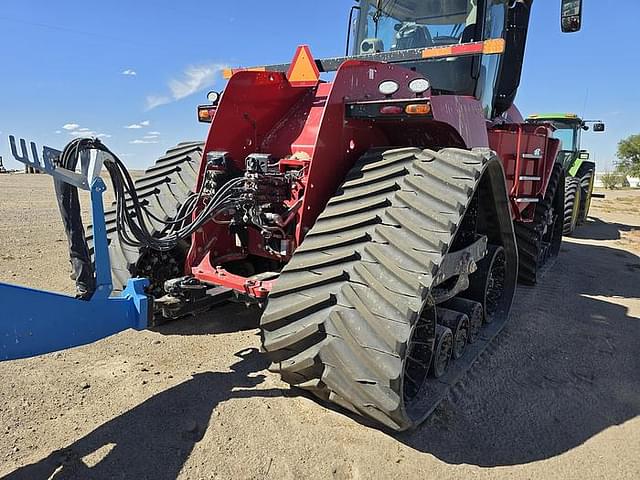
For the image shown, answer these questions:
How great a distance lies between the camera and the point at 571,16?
4.43 m

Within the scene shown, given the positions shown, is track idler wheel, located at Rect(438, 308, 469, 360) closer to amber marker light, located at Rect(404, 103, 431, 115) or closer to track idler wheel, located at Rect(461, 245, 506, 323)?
track idler wheel, located at Rect(461, 245, 506, 323)

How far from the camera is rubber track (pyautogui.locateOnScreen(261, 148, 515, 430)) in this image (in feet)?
7.90

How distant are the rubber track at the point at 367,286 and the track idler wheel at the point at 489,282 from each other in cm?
146

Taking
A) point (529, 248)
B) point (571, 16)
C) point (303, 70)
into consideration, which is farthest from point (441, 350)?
point (529, 248)

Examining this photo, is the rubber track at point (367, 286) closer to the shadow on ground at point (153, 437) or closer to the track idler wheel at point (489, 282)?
the shadow on ground at point (153, 437)

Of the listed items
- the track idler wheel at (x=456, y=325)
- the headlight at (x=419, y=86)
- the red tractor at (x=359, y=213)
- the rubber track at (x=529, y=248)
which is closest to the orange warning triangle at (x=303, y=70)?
the red tractor at (x=359, y=213)

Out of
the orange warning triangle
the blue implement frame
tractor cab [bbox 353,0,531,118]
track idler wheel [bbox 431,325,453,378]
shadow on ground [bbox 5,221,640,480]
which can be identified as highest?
tractor cab [bbox 353,0,531,118]

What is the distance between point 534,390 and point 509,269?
129cm

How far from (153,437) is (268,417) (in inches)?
24.8

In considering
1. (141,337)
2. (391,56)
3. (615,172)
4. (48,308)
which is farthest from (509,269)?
(615,172)

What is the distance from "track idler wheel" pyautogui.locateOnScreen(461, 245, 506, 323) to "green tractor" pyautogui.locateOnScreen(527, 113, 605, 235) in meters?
6.80

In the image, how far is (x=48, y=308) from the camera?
247 centimetres

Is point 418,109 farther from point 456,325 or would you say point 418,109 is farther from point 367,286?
point 456,325

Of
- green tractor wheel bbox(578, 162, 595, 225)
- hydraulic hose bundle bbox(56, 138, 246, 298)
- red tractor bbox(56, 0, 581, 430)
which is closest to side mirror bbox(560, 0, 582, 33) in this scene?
red tractor bbox(56, 0, 581, 430)
